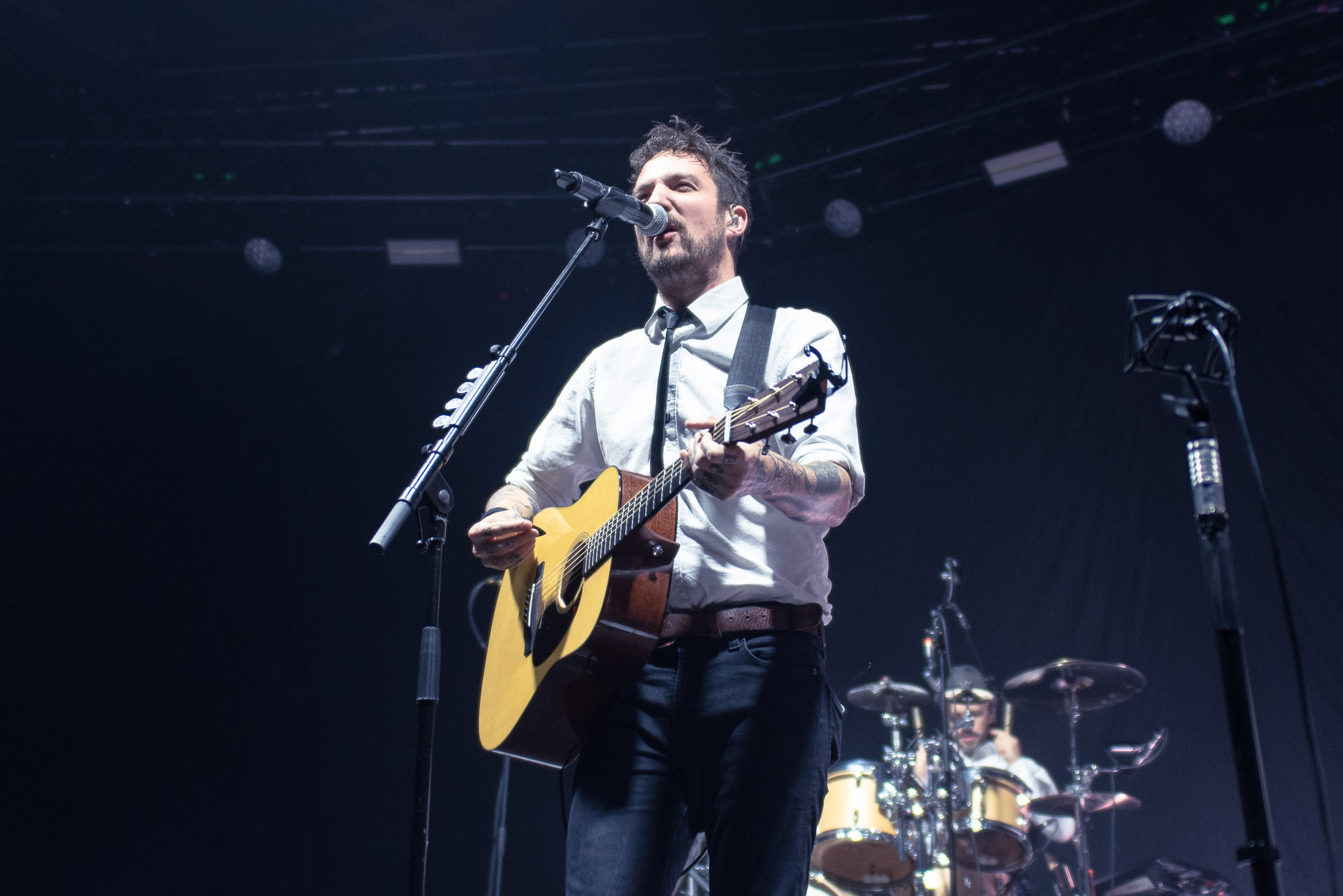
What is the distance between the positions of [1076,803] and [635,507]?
16.2ft

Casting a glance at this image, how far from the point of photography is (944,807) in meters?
5.70

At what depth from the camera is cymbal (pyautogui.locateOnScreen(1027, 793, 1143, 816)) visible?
5.95 m

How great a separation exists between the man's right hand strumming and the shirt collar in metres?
0.60

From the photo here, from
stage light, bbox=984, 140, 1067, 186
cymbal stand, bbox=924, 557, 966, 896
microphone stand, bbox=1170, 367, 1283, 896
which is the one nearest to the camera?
microphone stand, bbox=1170, 367, 1283, 896

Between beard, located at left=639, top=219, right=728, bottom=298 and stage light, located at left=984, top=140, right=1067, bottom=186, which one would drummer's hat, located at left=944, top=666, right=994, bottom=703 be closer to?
stage light, located at left=984, top=140, right=1067, bottom=186

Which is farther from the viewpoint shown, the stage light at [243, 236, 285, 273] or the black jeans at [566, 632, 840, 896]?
the stage light at [243, 236, 285, 273]

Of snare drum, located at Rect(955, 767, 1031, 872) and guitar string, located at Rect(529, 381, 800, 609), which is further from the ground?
guitar string, located at Rect(529, 381, 800, 609)

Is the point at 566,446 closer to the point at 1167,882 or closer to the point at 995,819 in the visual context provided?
the point at 995,819

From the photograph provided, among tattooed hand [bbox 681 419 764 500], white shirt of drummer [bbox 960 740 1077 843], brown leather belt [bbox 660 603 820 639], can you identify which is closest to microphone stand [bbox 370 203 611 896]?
brown leather belt [bbox 660 603 820 639]

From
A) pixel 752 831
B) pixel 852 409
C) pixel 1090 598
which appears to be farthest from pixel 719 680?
pixel 1090 598

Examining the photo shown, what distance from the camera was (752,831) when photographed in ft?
6.44

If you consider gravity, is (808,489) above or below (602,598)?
above

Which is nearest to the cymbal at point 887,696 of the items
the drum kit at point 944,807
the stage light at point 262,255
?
the drum kit at point 944,807

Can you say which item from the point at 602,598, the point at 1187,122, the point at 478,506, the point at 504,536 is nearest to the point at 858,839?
the point at 478,506
